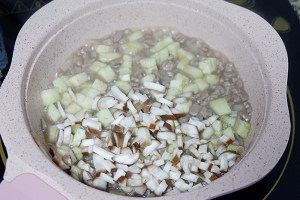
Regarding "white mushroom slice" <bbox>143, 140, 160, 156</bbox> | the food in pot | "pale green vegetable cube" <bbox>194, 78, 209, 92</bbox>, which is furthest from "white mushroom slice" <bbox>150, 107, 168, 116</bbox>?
"pale green vegetable cube" <bbox>194, 78, 209, 92</bbox>

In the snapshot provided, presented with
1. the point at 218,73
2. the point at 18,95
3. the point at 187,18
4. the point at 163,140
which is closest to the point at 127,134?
the point at 163,140

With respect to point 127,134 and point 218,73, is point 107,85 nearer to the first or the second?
point 127,134

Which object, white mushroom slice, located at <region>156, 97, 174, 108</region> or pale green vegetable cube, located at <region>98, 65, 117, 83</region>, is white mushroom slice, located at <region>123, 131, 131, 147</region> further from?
pale green vegetable cube, located at <region>98, 65, 117, 83</region>

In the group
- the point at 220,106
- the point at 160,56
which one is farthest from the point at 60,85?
the point at 220,106

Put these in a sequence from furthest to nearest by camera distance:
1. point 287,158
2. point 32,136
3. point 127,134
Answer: point 287,158, point 127,134, point 32,136

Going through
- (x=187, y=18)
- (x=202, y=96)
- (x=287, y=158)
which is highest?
(x=187, y=18)

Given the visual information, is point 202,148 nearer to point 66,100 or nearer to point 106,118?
point 106,118
